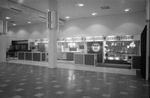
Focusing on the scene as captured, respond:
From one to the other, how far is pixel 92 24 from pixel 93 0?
4236mm

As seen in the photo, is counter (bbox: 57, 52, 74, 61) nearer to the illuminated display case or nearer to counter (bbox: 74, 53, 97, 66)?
counter (bbox: 74, 53, 97, 66)

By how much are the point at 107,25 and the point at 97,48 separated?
2.46 metres

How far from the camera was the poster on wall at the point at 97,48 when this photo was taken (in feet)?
36.7

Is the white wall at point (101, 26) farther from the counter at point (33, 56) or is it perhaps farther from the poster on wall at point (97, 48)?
the counter at point (33, 56)

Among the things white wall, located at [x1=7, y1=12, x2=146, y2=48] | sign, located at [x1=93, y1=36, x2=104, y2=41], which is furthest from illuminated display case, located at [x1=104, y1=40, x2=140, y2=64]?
white wall, located at [x1=7, y1=12, x2=146, y2=48]

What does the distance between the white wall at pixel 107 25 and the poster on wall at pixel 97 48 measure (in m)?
1.02

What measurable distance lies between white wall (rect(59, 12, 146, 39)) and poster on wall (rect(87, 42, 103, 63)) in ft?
3.35

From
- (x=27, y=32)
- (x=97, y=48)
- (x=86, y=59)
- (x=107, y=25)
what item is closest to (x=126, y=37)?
(x=107, y=25)

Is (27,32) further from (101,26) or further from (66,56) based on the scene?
(101,26)

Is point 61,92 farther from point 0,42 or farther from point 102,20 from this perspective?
point 0,42

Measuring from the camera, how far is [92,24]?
444 inches

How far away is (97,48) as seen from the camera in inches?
450

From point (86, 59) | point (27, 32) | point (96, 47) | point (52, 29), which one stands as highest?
point (27, 32)

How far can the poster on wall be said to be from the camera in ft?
36.7
